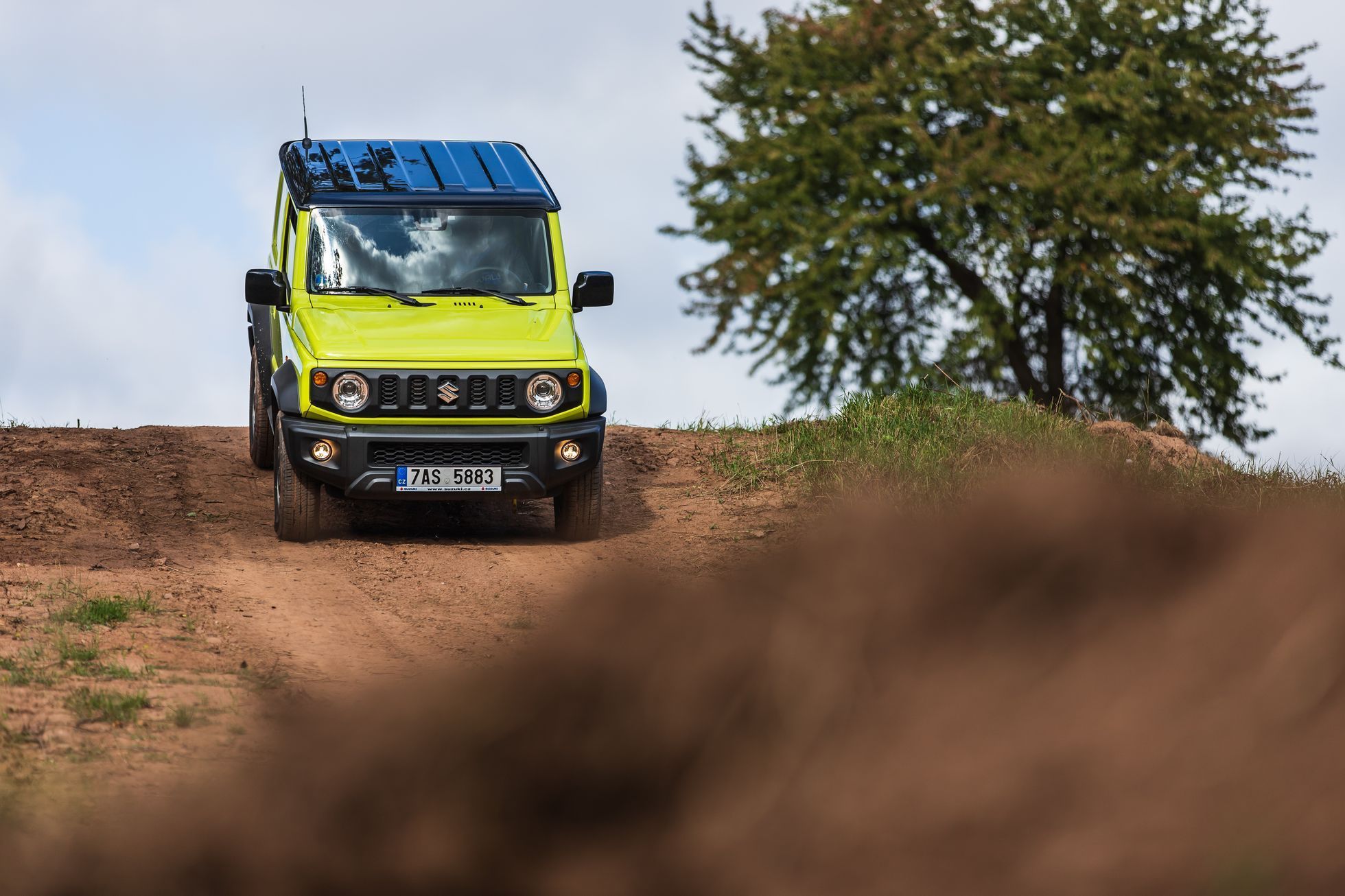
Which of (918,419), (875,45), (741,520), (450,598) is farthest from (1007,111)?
(450,598)

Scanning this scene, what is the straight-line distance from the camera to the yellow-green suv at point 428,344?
1076cm

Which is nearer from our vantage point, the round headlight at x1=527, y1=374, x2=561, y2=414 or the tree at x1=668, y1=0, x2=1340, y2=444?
the round headlight at x1=527, y1=374, x2=561, y2=414

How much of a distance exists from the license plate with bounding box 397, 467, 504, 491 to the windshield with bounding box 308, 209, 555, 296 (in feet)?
5.12

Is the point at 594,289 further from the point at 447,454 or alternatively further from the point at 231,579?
the point at 231,579

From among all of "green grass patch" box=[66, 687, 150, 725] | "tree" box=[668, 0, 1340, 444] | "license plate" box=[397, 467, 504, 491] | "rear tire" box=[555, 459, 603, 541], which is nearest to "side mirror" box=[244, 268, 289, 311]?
"license plate" box=[397, 467, 504, 491]

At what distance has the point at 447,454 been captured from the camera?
A: 10.9 m

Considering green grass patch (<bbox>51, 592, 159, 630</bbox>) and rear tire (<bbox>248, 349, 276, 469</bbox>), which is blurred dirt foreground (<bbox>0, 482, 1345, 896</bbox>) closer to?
green grass patch (<bbox>51, 592, 159, 630</bbox>)

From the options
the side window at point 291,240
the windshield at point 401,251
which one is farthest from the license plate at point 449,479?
the side window at point 291,240

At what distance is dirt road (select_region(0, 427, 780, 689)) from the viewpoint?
859 cm

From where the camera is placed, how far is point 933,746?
5.60 meters

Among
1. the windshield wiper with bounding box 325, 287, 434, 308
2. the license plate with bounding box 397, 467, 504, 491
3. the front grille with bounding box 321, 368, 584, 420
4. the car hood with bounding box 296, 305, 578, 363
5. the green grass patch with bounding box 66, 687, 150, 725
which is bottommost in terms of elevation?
the green grass patch with bounding box 66, 687, 150, 725

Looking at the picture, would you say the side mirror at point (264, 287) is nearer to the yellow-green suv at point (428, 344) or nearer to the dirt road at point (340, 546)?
the yellow-green suv at point (428, 344)

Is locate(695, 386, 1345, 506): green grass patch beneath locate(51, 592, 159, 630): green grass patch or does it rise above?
above

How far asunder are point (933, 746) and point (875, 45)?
2593 centimetres
